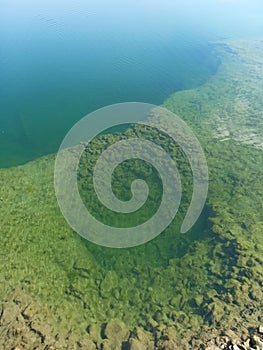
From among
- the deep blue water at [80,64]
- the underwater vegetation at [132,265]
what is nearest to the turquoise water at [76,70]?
the deep blue water at [80,64]

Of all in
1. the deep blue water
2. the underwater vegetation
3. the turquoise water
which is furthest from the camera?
the deep blue water

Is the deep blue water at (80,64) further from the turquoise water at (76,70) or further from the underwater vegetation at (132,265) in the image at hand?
the underwater vegetation at (132,265)

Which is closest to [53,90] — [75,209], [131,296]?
[75,209]

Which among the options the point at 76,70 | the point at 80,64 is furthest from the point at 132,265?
the point at 80,64

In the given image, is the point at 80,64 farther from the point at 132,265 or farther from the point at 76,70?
the point at 132,265

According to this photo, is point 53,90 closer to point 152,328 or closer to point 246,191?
point 246,191

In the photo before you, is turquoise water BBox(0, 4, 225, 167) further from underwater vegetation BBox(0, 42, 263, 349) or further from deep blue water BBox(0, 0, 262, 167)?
underwater vegetation BBox(0, 42, 263, 349)

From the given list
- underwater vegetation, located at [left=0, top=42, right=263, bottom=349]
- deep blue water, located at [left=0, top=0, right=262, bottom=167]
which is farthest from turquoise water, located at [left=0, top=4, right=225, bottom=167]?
underwater vegetation, located at [left=0, top=42, right=263, bottom=349]
